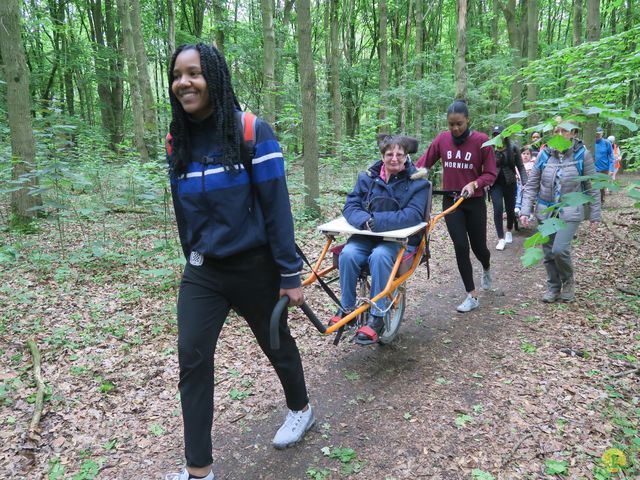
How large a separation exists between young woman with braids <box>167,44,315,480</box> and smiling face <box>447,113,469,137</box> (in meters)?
3.27

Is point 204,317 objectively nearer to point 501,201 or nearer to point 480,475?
point 480,475

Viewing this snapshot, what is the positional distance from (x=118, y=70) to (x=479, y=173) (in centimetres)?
2169

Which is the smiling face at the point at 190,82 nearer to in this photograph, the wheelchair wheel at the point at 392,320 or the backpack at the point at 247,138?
the backpack at the point at 247,138

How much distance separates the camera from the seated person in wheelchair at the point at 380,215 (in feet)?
12.5

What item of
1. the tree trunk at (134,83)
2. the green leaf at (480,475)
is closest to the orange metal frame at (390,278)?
the green leaf at (480,475)

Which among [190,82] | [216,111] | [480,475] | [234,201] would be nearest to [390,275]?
[480,475]

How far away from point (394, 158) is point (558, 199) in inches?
89.8

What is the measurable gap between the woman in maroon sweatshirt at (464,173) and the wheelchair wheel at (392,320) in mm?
1302

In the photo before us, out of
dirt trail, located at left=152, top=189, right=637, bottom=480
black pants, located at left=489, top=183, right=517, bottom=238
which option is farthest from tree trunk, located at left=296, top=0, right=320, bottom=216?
dirt trail, located at left=152, top=189, right=637, bottom=480

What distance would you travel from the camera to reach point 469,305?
5426 mm

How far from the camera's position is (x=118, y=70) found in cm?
2131

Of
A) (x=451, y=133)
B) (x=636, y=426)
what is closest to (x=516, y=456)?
(x=636, y=426)

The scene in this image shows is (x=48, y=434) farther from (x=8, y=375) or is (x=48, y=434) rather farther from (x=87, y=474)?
(x=8, y=375)

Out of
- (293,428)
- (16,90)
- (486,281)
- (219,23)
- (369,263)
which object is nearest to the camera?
(293,428)
